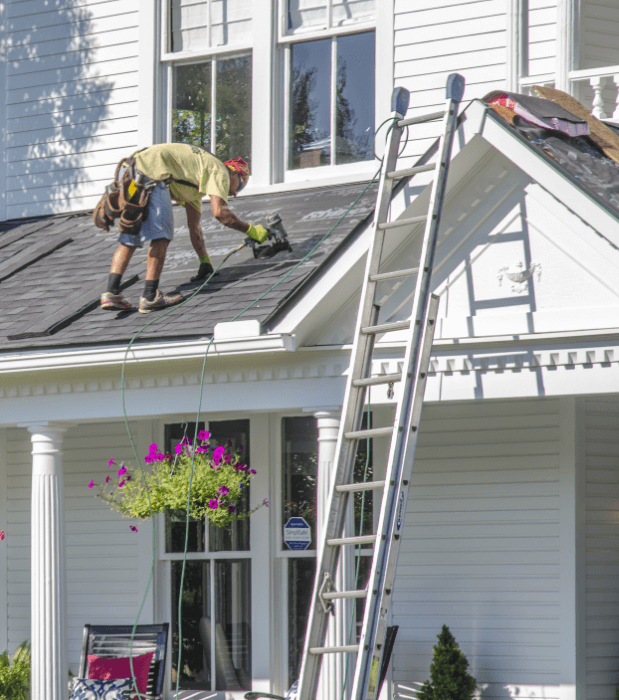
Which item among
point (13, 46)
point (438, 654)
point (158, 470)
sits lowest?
point (438, 654)

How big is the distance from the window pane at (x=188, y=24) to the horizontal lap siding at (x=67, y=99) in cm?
37

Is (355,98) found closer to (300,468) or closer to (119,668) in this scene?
(300,468)

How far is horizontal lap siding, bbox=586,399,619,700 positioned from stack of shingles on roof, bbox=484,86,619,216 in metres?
1.87

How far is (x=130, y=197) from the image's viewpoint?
7688 millimetres

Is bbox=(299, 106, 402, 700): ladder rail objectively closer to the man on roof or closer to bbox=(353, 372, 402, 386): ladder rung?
bbox=(353, 372, 402, 386): ladder rung

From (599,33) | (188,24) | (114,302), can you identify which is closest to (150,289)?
(114,302)

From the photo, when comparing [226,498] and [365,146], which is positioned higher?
[365,146]

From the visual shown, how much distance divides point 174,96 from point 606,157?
174 inches

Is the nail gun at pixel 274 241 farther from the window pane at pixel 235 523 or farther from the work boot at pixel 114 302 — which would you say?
the window pane at pixel 235 523

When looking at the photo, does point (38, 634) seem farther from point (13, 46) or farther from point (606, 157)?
point (13, 46)

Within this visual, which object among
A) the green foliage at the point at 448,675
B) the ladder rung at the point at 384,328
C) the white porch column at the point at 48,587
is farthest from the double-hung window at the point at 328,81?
the green foliage at the point at 448,675

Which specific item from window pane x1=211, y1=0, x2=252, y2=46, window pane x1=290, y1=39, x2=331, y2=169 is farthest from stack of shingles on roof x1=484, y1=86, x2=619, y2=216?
window pane x1=211, y1=0, x2=252, y2=46

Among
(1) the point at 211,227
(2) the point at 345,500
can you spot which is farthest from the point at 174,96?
(2) the point at 345,500

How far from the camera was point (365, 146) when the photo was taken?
30.2 ft
